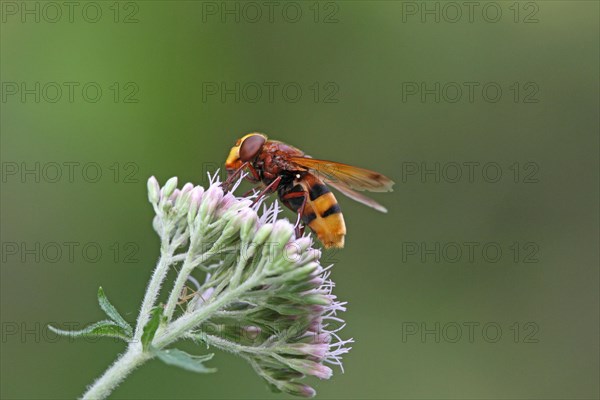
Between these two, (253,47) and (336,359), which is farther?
(253,47)

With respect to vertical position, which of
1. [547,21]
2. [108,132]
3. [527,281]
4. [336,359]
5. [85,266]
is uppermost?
[547,21]

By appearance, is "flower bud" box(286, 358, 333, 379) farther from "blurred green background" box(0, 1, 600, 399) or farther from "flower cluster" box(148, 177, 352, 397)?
"blurred green background" box(0, 1, 600, 399)

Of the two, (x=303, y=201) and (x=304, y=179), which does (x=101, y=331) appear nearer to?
(x=303, y=201)

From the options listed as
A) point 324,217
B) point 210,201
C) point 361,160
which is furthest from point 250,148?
point 361,160

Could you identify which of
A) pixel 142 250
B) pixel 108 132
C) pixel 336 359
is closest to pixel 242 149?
pixel 336 359

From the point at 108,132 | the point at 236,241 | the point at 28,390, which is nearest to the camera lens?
the point at 236,241

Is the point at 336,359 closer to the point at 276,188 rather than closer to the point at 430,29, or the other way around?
the point at 276,188

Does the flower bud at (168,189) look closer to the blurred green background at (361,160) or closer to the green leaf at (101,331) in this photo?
the green leaf at (101,331)
